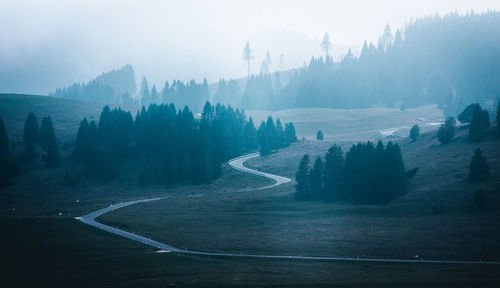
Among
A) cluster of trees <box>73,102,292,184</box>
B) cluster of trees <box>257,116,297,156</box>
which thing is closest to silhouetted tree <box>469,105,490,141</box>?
cluster of trees <box>257,116,297,156</box>

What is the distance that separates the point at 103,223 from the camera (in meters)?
67.9

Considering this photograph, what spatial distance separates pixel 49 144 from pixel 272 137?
60234 mm

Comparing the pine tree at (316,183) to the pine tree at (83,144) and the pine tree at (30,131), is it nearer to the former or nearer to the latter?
the pine tree at (83,144)

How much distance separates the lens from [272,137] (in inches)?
5394

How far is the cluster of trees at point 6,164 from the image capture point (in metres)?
106

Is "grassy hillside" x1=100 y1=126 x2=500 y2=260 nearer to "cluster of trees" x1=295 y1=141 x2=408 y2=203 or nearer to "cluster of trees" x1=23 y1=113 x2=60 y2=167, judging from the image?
"cluster of trees" x1=295 y1=141 x2=408 y2=203

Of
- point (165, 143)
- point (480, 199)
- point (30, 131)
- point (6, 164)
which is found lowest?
point (480, 199)

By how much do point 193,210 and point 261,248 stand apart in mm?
27622

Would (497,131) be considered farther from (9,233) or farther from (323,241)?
(9,233)

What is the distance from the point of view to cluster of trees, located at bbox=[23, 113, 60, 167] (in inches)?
4766

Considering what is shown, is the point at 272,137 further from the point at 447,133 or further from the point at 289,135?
the point at 447,133


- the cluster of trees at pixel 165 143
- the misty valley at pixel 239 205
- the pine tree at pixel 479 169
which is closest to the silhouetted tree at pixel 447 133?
the misty valley at pixel 239 205

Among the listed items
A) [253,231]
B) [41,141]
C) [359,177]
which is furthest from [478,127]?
[41,141]

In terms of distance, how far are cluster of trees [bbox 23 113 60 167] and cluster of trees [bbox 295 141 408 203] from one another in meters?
69.1
